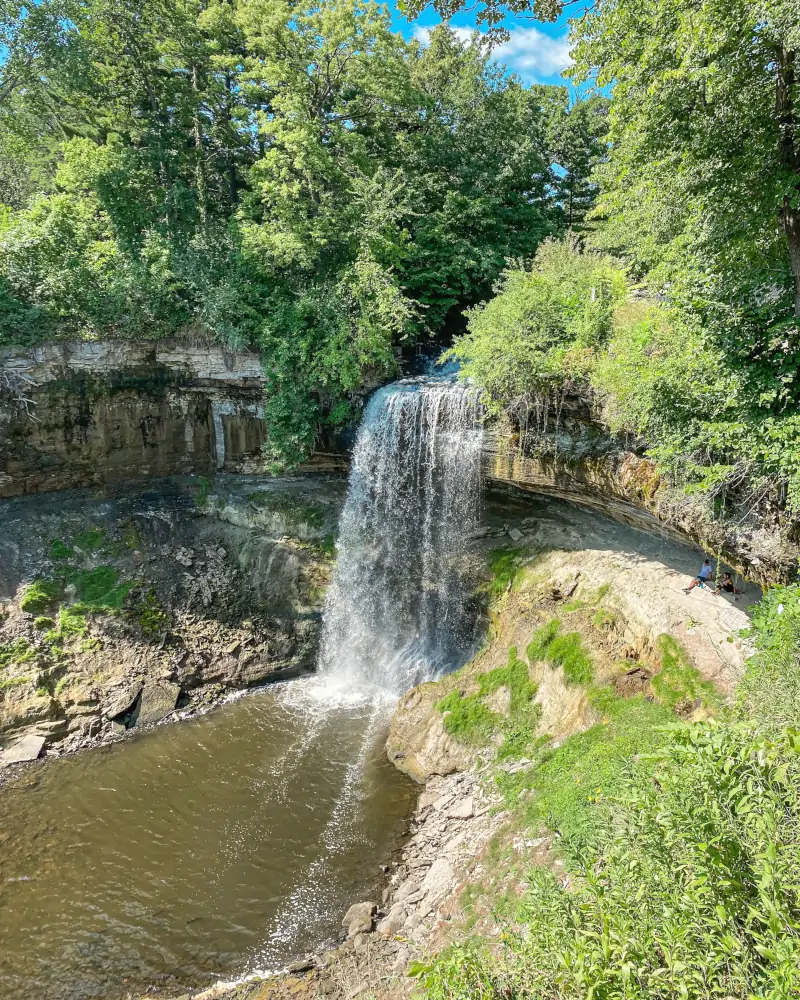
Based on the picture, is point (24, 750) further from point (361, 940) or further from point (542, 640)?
point (542, 640)

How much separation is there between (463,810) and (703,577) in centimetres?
670

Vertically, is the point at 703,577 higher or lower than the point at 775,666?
higher

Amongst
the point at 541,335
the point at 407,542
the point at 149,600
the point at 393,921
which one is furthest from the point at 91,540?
the point at 541,335

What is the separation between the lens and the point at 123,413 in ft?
56.6

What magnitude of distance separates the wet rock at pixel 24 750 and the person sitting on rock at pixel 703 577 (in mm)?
14954

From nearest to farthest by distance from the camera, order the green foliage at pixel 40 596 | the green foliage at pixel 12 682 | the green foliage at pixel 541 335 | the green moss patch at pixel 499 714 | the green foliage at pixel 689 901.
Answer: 1. the green foliage at pixel 689 901
2. the green moss patch at pixel 499 714
3. the green foliage at pixel 541 335
4. the green foliage at pixel 12 682
5. the green foliage at pixel 40 596

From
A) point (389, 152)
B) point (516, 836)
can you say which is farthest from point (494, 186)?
point (516, 836)

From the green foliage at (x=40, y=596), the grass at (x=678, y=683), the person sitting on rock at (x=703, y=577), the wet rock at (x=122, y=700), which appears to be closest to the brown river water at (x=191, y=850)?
the wet rock at (x=122, y=700)

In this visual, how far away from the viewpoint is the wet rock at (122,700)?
520 inches

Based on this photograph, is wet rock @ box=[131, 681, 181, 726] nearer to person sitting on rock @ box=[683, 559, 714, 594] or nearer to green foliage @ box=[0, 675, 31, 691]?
green foliage @ box=[0, 675, 31, 691]

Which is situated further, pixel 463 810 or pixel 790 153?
pixel 463 810

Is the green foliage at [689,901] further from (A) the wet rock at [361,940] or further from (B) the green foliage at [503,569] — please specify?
(B) the green foliage at [503,569]

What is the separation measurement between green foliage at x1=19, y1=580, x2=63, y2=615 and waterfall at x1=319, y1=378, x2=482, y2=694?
758cm

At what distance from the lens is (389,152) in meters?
21.1
